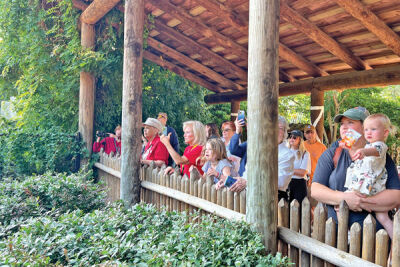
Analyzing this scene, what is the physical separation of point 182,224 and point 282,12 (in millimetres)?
4223

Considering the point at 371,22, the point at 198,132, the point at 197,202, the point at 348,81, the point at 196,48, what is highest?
the point at 196,48

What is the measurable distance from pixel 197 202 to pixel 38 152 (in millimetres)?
5394

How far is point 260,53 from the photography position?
286 centimetres

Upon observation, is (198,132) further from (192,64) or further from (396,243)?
(192,64)

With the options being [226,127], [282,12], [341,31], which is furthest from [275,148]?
[341,31]

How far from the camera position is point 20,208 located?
441 centimetres

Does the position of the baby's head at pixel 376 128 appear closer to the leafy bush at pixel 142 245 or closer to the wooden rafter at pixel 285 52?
the leafy bush at pixel 142 245

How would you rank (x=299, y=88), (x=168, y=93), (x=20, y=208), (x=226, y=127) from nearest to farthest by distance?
(x=20, y=208), (x=226, y=127), (x=299, y=88), (x=168, y=93)

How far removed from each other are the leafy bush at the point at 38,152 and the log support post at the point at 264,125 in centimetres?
592

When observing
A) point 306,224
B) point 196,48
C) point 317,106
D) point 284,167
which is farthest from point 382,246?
point 196,48

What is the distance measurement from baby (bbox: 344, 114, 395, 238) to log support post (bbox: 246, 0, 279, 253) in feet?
1.96

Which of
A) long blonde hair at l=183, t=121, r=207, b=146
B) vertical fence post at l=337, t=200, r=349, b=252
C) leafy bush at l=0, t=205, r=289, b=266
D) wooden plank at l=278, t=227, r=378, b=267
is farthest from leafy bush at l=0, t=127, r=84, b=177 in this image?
vertical fence post at l=337, t=200, r=349, b=252

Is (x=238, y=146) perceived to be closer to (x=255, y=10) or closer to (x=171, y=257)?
(x=255, y=10)

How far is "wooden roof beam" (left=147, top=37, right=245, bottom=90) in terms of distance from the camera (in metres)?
9.11
